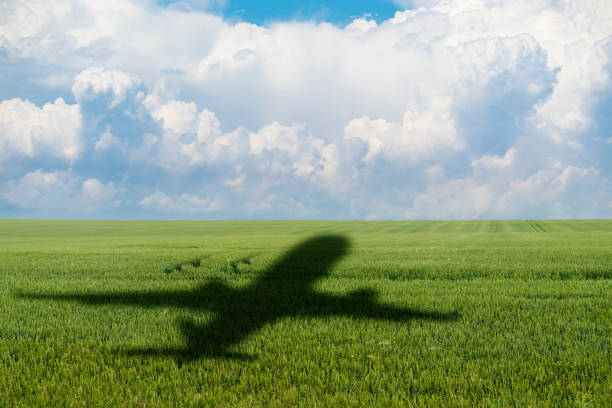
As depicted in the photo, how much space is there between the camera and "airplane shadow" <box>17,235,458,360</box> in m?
7.96

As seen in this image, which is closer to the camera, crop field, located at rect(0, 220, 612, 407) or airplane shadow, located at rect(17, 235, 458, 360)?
crop field, located at rect(0, 220, 612, 407)

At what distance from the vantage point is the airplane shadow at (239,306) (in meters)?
7.96

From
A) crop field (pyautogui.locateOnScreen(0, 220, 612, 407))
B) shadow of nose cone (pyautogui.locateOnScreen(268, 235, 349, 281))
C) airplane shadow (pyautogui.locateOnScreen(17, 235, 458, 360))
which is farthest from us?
shadow of nose cone (pyautogui.locateOnScreen(268, 235, 349, 281))

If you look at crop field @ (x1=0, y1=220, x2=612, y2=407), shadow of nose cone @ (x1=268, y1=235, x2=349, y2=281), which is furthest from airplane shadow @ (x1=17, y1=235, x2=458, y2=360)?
shadow of nose cone @ (x1=268, y1=235, x2=349, y2=281)

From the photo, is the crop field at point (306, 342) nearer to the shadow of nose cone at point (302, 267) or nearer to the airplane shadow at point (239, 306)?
the airplane shadow at point (239, 306)

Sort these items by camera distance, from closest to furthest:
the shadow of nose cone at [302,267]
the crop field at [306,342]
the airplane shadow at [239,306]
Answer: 1. the crop field at [306,342]
2. the airplane shadow at [239,306]
3. the shadow of nose cone at [302,267]

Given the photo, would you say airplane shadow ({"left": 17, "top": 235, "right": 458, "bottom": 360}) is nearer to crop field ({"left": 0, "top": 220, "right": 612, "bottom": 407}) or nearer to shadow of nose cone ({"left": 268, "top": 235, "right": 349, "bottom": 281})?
crop field ({"left": 0, "top": 220, "right": 612, "bottom": 407})

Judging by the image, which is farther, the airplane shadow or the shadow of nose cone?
the shadow of nose cone

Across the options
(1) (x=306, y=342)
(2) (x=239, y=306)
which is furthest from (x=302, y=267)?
(1) (x=306, y=342)

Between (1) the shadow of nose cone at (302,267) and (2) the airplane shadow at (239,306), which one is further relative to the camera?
(1) the shadow of nose cone at (302,267)

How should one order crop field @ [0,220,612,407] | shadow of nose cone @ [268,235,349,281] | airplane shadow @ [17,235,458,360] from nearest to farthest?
crop field @ [0,220,612,407], airplane shadow @ [17,235,458,360], shadow of nose cone @ [268,235,349,281]

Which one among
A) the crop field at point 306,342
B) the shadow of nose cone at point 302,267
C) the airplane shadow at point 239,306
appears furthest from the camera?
the shadow of nose cone at point 302,267

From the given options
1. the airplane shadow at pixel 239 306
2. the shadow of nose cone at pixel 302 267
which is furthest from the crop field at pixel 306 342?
the shadow of nose cone at pixel 302 267

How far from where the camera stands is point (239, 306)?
1086 centimetres
